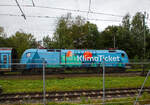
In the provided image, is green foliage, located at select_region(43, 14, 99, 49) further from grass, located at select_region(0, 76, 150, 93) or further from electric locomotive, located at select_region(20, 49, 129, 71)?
grass, located at select_region(0, 76, 150, 93)

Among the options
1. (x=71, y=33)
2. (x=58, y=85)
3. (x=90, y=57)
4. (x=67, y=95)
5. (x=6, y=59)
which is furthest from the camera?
(x=71, y=33)

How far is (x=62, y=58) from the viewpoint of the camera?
1695cm

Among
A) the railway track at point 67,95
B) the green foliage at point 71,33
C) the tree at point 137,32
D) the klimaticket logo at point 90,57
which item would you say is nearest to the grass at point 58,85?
the railway track at point 67,95

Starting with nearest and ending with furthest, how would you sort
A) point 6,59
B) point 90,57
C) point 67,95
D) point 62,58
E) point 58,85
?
point 67,95 < point 58,85 < point 6,59 < point 62,58 < point 90,57

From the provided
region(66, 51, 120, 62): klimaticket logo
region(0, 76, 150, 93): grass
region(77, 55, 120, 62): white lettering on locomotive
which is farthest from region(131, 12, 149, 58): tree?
region(0, 76, 150, 93): grass

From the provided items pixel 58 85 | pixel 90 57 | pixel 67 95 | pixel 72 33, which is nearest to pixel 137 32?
pixel 72 33

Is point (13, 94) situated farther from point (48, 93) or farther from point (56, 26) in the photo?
point (56, 26)

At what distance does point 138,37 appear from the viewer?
128ft

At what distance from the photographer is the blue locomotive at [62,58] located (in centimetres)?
1611

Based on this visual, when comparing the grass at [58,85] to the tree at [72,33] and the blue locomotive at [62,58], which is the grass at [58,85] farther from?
the tree at [72,33]

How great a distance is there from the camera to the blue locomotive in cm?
1611

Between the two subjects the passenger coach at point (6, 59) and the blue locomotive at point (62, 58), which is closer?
the passenger coach at point (6, 59)

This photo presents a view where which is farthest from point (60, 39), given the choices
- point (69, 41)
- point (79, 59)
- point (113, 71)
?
point (113, 71)

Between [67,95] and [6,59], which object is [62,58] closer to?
[6,59]
